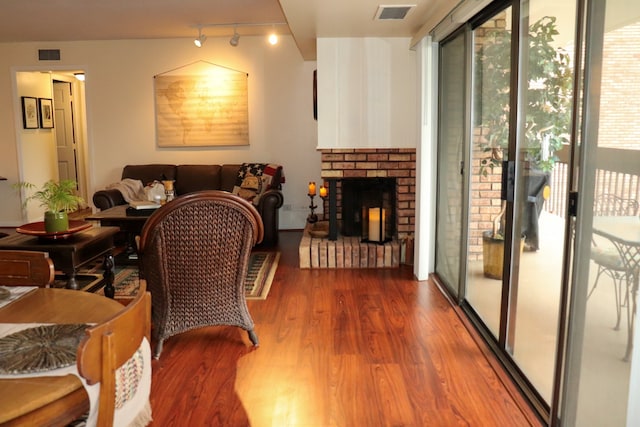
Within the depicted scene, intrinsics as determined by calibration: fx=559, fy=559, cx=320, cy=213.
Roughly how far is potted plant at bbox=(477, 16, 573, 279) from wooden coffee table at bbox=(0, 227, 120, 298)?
2.46 meters

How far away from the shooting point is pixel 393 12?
12.8 feet

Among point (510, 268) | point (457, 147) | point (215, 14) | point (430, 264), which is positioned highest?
point (215, 14)

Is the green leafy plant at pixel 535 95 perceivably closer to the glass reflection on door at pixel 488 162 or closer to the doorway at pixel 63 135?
the glass reflection on door at pixel 488 162

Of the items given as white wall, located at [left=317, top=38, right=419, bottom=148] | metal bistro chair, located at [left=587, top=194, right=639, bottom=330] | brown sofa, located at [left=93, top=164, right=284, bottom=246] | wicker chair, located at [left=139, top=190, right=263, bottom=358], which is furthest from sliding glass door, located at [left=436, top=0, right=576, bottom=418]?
brown sofa, located at [left=93, top=164, right=284, bottom=246]

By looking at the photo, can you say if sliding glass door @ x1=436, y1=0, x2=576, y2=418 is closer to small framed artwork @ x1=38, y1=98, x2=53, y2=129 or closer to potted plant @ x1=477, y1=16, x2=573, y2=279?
potted plant @ x1=477, y1=16, x2=573, y2=279

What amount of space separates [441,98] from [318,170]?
2.74m

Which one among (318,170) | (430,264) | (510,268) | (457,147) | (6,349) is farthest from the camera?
(318,170)

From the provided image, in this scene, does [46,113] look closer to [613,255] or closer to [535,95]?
[535,95]

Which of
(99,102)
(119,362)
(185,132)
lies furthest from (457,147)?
(99,102)

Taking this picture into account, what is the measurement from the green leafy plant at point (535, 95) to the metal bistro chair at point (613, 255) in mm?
487

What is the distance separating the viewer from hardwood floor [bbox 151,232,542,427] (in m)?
2.49

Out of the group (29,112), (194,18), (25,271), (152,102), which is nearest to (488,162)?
(25,271)

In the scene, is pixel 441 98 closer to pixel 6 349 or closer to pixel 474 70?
pixel 474 70

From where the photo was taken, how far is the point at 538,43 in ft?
8.42
